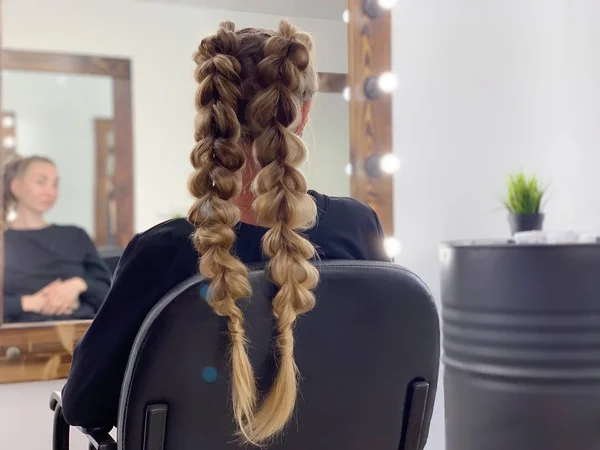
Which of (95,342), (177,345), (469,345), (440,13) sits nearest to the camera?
(177,345)

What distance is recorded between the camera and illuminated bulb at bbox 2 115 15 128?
137 centimetres

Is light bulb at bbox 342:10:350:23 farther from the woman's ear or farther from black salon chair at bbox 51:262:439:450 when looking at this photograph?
black salon chair at bbox 51:262:439:450

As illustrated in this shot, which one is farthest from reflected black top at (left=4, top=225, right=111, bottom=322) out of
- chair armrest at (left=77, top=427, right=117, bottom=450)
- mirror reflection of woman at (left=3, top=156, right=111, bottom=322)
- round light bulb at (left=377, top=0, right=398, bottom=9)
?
round light bulb at (left=377, top=0, right=398, bottom=9)

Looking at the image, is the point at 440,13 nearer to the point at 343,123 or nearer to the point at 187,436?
the point at 343,123

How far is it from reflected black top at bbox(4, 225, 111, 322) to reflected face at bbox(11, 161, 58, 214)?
6 cm

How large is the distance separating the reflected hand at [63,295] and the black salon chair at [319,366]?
2.14 ft

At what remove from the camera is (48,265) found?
1436 millimetres

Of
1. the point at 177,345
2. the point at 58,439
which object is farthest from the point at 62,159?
the point at 177,345

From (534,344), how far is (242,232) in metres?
0.87

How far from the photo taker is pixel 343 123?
1662mm

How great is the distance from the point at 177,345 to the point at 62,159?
85 cm

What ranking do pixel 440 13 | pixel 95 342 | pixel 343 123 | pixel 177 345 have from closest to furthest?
pixel 177 345
pixel 95 342
pixel 343 123
pixel 440 13

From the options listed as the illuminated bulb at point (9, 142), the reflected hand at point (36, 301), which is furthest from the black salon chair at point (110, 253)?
the illuminated bulb at point (9, 142)

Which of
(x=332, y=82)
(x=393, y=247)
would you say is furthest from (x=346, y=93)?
(x=393, y=247)
